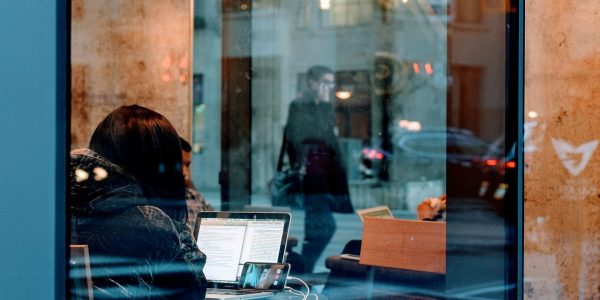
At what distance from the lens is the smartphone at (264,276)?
2734 mm

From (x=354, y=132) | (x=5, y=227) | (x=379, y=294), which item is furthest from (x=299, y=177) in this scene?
Result: (x=5, y=227)

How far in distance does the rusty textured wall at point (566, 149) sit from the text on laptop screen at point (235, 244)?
0.92 m

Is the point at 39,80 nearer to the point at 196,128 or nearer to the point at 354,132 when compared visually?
the point at 196,128

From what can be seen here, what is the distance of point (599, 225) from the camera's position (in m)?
2.57

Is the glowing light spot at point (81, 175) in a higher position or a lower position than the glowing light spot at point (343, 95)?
lower

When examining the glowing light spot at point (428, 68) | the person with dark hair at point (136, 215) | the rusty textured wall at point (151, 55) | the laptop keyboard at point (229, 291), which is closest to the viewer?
the person with dark hair at point (136, 215)

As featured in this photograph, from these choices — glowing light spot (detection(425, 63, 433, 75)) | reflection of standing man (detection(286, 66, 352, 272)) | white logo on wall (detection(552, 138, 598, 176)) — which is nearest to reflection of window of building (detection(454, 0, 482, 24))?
white logo on wall (detection(552, 138, 598, 176))

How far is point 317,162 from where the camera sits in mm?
7320

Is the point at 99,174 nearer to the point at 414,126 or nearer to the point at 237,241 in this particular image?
the point at 237,241

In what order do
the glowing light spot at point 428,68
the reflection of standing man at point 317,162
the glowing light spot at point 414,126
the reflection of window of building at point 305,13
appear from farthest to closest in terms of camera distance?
the glowing light spot at point 414,126
the reflection of window of building at point 305,13
the glowing light spot at point 428,68
the reflection of standing man at point 317,162

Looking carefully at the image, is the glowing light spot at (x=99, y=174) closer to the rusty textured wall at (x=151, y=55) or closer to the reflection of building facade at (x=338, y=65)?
the rusty textured wall at (x=151, y=55)

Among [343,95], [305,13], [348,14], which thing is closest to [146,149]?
[305,13]

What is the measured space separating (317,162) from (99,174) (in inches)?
200

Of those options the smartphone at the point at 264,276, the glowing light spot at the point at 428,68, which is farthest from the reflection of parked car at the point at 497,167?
the glowing light spot at the point at 428,68
